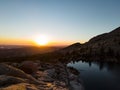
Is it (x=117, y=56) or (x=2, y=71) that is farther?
(x=117, y=56)

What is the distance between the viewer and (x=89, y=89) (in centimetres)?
4444

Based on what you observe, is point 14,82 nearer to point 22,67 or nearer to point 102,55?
point 22,67

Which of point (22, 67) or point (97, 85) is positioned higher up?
point (22, 67)

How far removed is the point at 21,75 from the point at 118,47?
406ft

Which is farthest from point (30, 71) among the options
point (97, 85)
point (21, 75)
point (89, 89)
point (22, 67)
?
point (97, 85)

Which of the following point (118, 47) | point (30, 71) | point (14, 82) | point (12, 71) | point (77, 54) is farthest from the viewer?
point (77, 54)

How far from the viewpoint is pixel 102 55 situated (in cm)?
13500

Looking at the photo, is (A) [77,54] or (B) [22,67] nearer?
(B) [22,67]

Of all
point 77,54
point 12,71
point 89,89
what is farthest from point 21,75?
point 77,54

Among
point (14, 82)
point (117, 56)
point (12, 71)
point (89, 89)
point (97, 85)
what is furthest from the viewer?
point (117, 56)

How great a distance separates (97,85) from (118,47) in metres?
97.8

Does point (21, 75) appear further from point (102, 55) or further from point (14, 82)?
point (102, 55)

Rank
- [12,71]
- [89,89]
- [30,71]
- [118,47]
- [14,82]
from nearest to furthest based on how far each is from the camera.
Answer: [14,82], [12,71], [30,71], [89,89], [118,47]

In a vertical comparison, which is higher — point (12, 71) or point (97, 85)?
point (12, 71)
